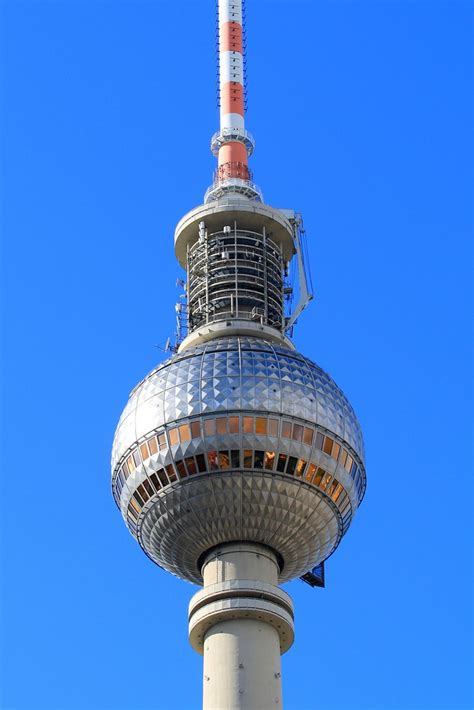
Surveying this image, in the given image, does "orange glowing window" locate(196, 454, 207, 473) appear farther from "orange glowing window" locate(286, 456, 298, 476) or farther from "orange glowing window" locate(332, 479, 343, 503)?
"orange glowing window" locate(332, 479, 343, 503)

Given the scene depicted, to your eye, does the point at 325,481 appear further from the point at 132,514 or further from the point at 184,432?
the point at 132,514

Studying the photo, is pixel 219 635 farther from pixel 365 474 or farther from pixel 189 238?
pixel 189 238

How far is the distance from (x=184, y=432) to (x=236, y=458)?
9.79 ft

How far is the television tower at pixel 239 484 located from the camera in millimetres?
61375

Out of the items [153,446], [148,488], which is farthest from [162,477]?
[153,446]

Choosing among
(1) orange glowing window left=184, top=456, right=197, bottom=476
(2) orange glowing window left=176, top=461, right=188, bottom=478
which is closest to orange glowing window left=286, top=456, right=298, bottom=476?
(1) orange glowing window left=184, top=456, right=197, bottom=476

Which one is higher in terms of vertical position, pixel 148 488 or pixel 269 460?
pixel 269 460

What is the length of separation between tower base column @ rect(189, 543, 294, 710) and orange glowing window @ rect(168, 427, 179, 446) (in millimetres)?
5973

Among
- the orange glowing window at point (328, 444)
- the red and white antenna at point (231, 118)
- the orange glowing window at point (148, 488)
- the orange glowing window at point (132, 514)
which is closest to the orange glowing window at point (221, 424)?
the orange glowing window at point (148, 488)

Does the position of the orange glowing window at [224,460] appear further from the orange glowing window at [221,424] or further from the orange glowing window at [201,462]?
the orange glowing window at [221,424]

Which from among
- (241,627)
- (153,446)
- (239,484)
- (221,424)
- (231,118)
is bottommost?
(241,627)

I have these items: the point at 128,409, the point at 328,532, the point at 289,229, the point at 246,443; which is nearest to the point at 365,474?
the point at 328,532

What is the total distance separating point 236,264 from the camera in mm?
75000

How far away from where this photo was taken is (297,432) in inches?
2482
